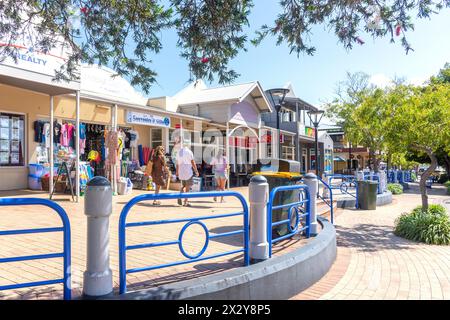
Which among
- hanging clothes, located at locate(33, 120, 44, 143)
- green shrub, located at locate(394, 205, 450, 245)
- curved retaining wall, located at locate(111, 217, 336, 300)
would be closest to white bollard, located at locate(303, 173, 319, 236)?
curved retaining wall, located at locate(111, 217, 336, 300)

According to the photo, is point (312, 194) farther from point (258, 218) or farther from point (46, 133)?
point (46, 133)

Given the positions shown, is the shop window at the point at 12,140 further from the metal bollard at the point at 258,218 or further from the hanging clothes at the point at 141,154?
the metal bollard at the point at 258,218

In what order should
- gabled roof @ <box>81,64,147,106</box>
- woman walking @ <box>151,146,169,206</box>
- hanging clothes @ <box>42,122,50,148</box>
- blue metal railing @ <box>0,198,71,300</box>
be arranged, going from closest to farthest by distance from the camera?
blue metal railing @ <box>0,198,71,300</box> < woman walking @ <box>151,146,169,206</box> < hanging clothes @ <box>42,122,50,148</box> < gabled roof @ <box>81,64,147,106</box>

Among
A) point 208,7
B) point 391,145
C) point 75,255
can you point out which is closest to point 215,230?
point 75,255

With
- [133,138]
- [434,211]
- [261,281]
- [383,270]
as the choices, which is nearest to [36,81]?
[133,138]

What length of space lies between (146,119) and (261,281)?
10544 millimetres

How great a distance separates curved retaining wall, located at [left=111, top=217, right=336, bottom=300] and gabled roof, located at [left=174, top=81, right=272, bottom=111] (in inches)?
503

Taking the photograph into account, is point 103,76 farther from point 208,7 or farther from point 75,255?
point 75,255

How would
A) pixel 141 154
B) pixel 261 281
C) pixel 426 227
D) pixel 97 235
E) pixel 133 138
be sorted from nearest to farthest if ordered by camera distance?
pixel 97 235 < pixel 261 281 < pixel 426 227 < pixel 133 138 < pixel 141 154

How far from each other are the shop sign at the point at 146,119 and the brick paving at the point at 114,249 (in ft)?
16.3

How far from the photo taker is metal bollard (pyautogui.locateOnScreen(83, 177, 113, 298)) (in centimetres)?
279

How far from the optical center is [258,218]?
13.6 feet

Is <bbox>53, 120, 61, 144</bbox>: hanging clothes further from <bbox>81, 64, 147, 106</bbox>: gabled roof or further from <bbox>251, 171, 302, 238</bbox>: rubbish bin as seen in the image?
<bbox>251, 171, 302, 238</bbox>: rubbish bin

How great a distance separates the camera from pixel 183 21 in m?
5.52
